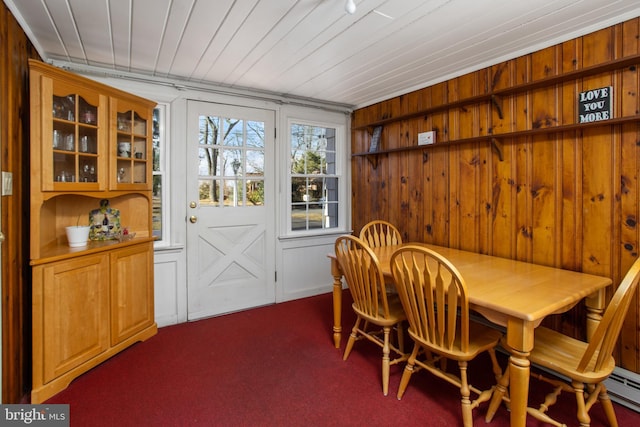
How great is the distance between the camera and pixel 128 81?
2.83m

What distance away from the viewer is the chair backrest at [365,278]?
6.85ft

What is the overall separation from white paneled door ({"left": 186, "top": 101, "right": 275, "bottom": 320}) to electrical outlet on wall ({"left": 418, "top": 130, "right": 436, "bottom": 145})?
1483 millimetres

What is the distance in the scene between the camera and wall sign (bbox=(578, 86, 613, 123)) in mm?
2025

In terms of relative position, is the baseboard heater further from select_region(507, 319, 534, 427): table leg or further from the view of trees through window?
the view of trees through window

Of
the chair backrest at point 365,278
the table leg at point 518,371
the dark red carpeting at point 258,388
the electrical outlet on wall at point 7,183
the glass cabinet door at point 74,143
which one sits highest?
the glass cabinet door at point 74,143

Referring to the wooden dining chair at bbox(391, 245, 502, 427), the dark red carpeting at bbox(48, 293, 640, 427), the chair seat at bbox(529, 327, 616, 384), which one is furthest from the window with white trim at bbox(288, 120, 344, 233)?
the chair seat at bbox(529, 327, 616, 384)

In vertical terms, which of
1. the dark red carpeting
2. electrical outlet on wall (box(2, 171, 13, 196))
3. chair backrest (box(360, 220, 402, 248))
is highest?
electrical outlet on wall (box(2, 171, 13, 196))

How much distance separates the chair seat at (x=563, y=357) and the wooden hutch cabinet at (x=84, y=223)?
2612 millimetres

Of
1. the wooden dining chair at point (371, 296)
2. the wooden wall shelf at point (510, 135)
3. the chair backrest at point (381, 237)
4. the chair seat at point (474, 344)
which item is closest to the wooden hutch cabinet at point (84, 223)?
the wooden dining chair at point (371, 296)

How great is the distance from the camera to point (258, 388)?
2.11m

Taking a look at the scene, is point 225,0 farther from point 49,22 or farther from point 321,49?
point 49,22

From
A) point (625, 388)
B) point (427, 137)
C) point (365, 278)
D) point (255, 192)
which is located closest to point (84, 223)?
point (255, 192)

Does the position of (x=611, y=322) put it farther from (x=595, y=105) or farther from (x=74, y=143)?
(x=74, y=143)

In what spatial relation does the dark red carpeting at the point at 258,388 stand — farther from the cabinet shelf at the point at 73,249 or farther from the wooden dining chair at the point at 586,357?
the cabinet shelf at the point at 73,249
